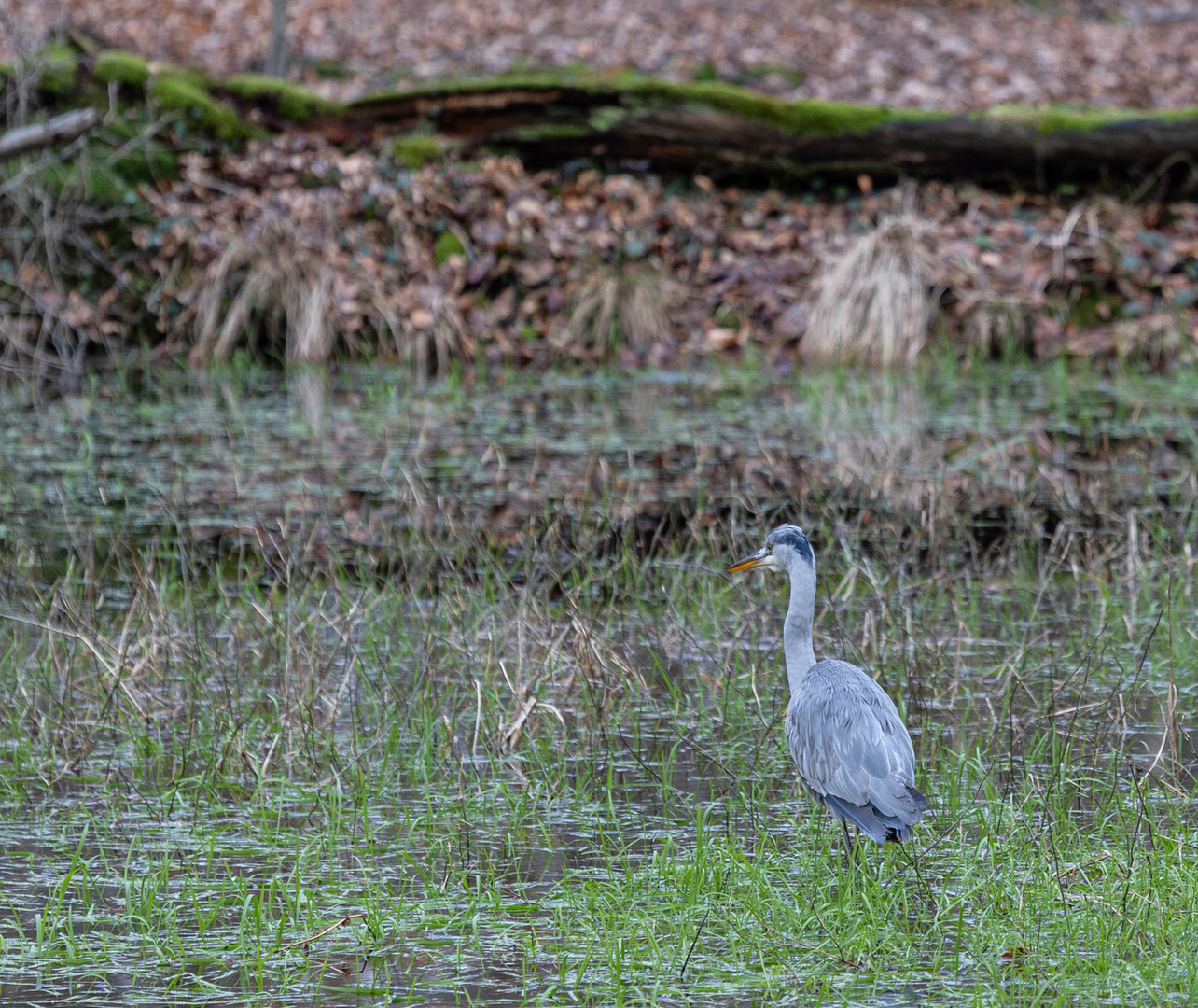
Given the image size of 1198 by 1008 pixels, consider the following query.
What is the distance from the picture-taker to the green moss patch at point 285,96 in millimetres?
13367

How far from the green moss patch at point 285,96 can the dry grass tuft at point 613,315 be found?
9.83 ft

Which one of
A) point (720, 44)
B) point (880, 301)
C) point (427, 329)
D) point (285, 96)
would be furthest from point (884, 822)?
point (720, 44)

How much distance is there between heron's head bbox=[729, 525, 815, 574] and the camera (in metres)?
4.14

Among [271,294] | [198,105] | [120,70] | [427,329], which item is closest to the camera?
[271,294]

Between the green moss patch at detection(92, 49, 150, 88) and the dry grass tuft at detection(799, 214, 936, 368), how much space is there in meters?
5.69

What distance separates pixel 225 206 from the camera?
495 inches

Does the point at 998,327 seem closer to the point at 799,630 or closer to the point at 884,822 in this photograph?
the point at 799,630

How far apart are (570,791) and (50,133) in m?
7.06

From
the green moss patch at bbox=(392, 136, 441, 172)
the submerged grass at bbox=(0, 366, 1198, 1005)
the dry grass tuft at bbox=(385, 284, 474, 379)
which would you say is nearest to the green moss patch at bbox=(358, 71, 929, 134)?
the green moss patch at bbox=(392, 136, 441, 172)

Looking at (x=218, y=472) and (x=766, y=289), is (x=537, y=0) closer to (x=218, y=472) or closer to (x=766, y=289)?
(x=766, y=289)

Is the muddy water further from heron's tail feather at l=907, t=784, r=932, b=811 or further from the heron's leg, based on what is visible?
heron's tail feather at l=907, t=784, r=932, b=811

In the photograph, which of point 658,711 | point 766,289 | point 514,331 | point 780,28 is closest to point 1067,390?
point 766,289

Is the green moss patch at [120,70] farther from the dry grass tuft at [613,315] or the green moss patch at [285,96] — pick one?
the dry grass tuft at [613,315]

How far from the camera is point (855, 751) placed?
138 inches
